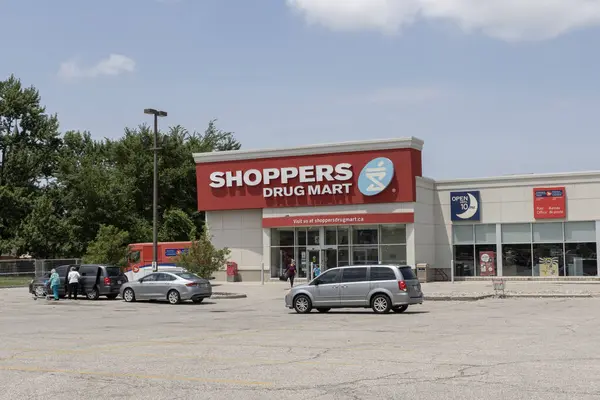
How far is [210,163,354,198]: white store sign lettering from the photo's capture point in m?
47.9

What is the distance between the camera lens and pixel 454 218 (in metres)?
49.1

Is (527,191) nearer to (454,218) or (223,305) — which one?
(454,218)

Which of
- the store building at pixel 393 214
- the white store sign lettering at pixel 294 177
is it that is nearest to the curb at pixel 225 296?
the store building at pixel 393 214

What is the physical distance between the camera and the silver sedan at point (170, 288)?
32281 mm

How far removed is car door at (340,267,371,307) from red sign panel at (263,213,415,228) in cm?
2135

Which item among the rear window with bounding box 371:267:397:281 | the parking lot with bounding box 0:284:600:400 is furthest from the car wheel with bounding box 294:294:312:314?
the rear window with bounding box 371:267:397:281

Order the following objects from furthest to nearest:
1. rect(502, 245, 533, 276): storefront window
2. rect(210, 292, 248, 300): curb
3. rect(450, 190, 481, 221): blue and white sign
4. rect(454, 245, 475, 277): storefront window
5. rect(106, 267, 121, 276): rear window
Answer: rect(454, 245, 475, 277): storefront window, rect(450, 190, 481, 221): blue and white sign, rect(502, 245, 533, 276): storefront window, rect(210, 292, 248, 300): curb, rect(106, 267, 121, 276): rear window

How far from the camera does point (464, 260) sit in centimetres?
4922

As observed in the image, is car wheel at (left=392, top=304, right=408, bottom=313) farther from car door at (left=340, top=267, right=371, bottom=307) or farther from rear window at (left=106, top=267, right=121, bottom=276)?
rear window at (left=106, top=267, right=121, bottom=276)

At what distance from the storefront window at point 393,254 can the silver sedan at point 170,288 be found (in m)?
16.9

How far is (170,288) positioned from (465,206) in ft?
75.4

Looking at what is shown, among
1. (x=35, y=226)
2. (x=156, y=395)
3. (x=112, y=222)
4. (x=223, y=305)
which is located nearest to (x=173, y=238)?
(x=112, y=222)

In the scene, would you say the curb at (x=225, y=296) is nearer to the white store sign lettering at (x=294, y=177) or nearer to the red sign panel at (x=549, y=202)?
the white store sign lettering at (x=294, y=177)

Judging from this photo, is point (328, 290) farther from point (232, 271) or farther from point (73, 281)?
point (232, 271)
